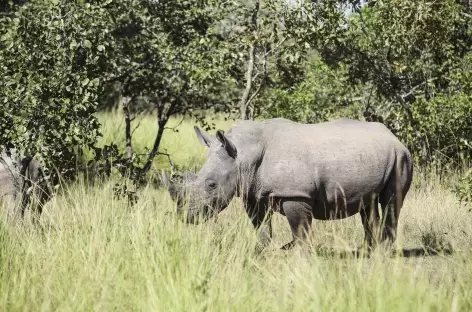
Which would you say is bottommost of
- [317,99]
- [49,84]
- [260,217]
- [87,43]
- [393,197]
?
[260,217]

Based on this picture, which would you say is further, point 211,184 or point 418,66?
point 418,66

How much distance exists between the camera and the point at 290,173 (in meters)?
5.82

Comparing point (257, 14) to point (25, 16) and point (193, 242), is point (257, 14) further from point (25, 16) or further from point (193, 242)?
point (193, 242)

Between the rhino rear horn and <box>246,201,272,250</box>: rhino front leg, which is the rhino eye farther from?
<box>246,201,272,250</box>: rhino front leg

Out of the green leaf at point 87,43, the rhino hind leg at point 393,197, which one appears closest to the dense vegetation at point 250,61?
the green leaf at point 87,43

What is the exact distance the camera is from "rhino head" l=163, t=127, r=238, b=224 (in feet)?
19.1

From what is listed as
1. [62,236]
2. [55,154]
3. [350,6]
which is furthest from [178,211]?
[350,6]

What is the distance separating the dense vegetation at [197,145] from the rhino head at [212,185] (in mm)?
144

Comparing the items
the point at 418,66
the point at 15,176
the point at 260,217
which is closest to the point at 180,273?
the point at 260,217

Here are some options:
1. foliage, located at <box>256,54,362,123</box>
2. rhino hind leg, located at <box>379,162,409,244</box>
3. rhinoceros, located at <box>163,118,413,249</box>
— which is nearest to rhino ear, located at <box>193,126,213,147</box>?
rhinoceros, located at <box>163,118,413,249</box>

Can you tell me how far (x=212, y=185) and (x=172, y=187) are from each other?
30cm

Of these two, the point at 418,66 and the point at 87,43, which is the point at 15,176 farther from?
the point at 418,66

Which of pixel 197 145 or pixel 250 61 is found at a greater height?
pixel 250 61

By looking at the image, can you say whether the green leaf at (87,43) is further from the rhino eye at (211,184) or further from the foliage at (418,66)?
the foliage at (418,66)
